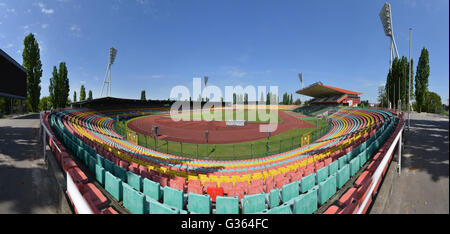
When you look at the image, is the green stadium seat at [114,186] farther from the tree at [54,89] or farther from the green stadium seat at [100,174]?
the tree at [54,89]

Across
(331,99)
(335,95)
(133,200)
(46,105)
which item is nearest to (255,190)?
(133,200)

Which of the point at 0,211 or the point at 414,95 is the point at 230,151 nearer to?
the point at 0,211

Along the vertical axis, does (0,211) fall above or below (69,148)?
below

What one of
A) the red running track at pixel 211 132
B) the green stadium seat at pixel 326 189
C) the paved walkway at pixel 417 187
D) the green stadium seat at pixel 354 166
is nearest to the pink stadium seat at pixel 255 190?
the green stadium seat at pixel 326 189

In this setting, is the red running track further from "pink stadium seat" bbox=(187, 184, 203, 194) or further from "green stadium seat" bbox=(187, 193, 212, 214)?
"green stadium seat" bbox=(187, 193, 212, 214)

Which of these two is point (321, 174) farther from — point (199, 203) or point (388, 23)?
point (388, 23)

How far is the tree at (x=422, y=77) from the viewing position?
1652 inches

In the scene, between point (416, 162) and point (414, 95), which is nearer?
point (416, 162)

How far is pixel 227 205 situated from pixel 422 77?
6487cm

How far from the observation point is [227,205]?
439 centimetres

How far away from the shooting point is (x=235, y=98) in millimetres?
120812
